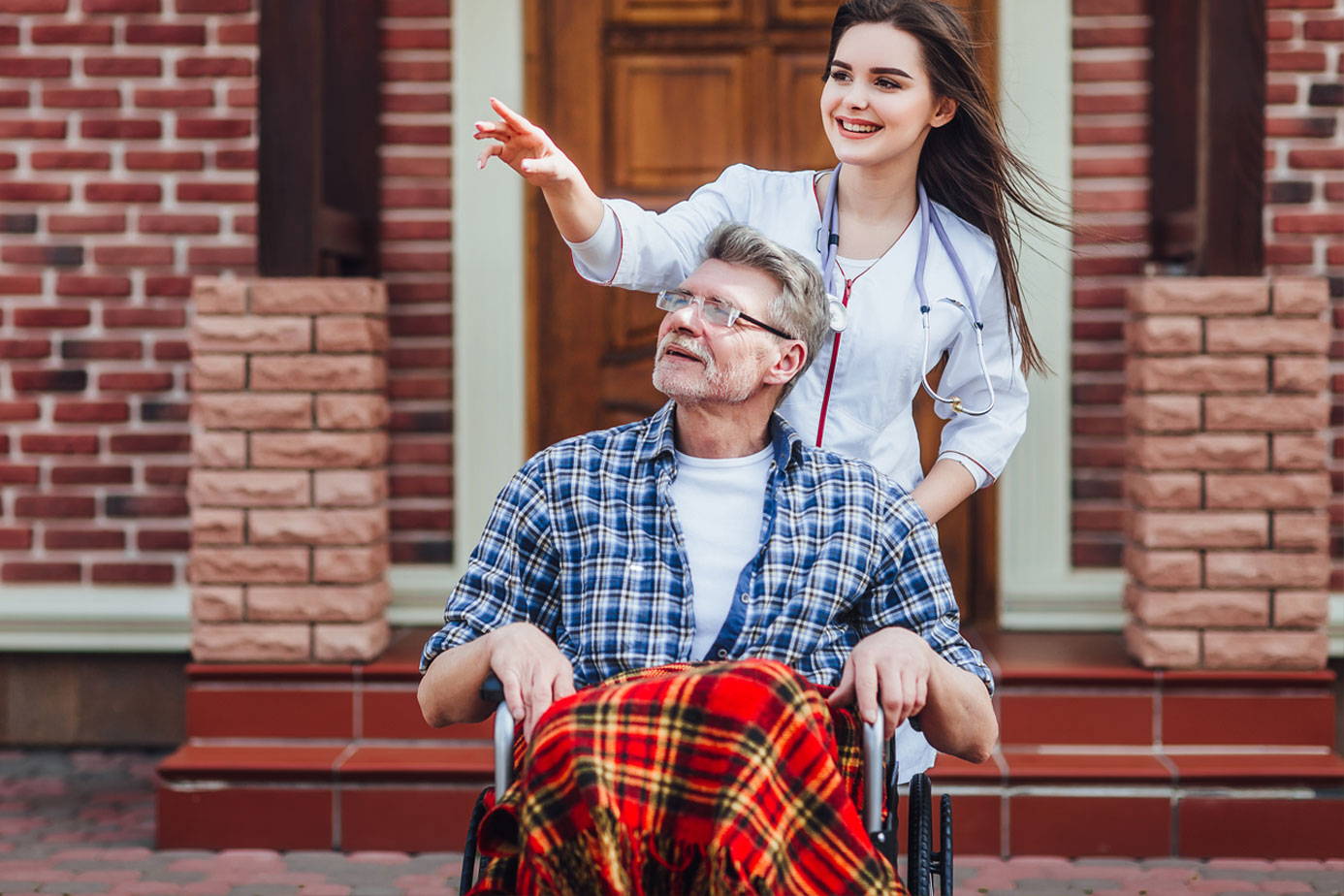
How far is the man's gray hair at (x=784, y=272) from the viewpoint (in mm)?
2381

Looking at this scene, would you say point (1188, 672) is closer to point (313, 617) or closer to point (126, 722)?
point (313, 617)

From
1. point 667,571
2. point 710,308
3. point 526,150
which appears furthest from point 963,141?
A: point 667,571

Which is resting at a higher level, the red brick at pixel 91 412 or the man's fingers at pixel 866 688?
the red brick at pixel 91 412

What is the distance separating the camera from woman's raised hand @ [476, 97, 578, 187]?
227cm

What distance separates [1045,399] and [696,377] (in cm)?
259

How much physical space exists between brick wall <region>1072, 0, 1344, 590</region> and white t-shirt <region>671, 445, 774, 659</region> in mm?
2431

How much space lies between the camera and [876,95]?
8.07 feet

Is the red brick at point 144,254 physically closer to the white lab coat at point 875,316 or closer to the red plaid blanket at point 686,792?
the white lab coat at point 875,316

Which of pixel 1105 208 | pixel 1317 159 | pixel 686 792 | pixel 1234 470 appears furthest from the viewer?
pixel 1105 208

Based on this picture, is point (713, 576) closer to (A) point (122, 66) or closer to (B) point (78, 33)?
(A) point (122, 66)

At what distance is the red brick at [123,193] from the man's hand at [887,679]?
333 cm

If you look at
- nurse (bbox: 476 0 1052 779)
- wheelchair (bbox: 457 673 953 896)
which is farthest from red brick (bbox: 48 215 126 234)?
wheelchair (bbox: 457 673 953 896)

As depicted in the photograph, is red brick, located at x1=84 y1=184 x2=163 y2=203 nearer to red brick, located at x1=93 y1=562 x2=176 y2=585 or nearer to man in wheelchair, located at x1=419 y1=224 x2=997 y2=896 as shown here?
red brick, located at x1=93 y1=562 x2=176 y2=585

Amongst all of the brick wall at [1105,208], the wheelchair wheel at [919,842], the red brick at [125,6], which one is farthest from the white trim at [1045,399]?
the red brick at [125,6]
